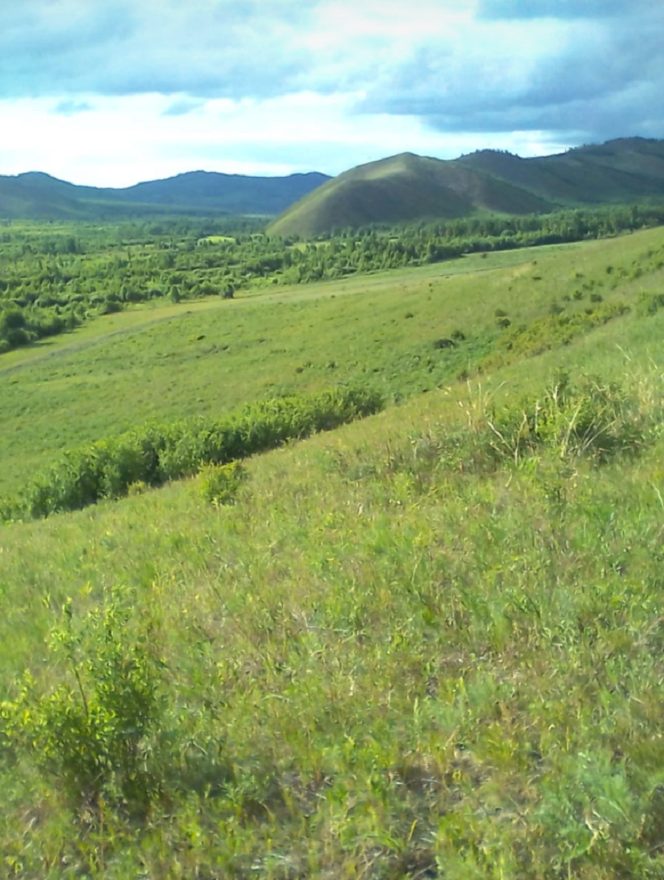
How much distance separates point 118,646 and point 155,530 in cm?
421

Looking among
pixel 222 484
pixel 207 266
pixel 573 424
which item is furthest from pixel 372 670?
pixel 207 266

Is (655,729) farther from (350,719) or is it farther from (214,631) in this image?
(214,631)

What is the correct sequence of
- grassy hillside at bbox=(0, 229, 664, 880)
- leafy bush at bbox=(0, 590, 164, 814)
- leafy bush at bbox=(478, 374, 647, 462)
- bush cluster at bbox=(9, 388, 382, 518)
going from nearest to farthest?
grassy hillside at bbox=(0, 229, 664, 880) → leafy bush at bbox=(0, 590, 164, 814) → leafy bush at bbox=(478, 374, 647, 462) → bush cluster at bbox=(9, 388, 382, 518)

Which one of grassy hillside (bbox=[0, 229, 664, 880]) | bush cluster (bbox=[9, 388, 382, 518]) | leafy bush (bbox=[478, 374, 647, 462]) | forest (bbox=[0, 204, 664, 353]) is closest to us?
grassy hillside (bbox=[0, 229, 664, 880])

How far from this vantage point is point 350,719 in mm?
3705

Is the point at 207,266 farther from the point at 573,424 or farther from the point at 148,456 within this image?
the point at 573,424

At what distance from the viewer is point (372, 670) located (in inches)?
159

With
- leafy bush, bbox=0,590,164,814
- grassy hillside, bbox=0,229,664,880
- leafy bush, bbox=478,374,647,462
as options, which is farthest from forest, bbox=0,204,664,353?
leafy bush, bbox=0,590,164,814

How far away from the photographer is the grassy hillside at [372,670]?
306cm

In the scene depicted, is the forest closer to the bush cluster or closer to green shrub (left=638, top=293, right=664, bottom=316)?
the bush cluster

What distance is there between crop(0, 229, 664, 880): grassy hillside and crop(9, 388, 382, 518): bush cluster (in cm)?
1012

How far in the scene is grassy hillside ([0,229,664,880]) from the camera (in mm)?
3061

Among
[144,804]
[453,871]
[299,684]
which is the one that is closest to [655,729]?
[453,871]

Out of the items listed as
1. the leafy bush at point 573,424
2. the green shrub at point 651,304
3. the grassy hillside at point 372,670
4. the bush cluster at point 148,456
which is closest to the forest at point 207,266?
the bush cluster at point 148,456
